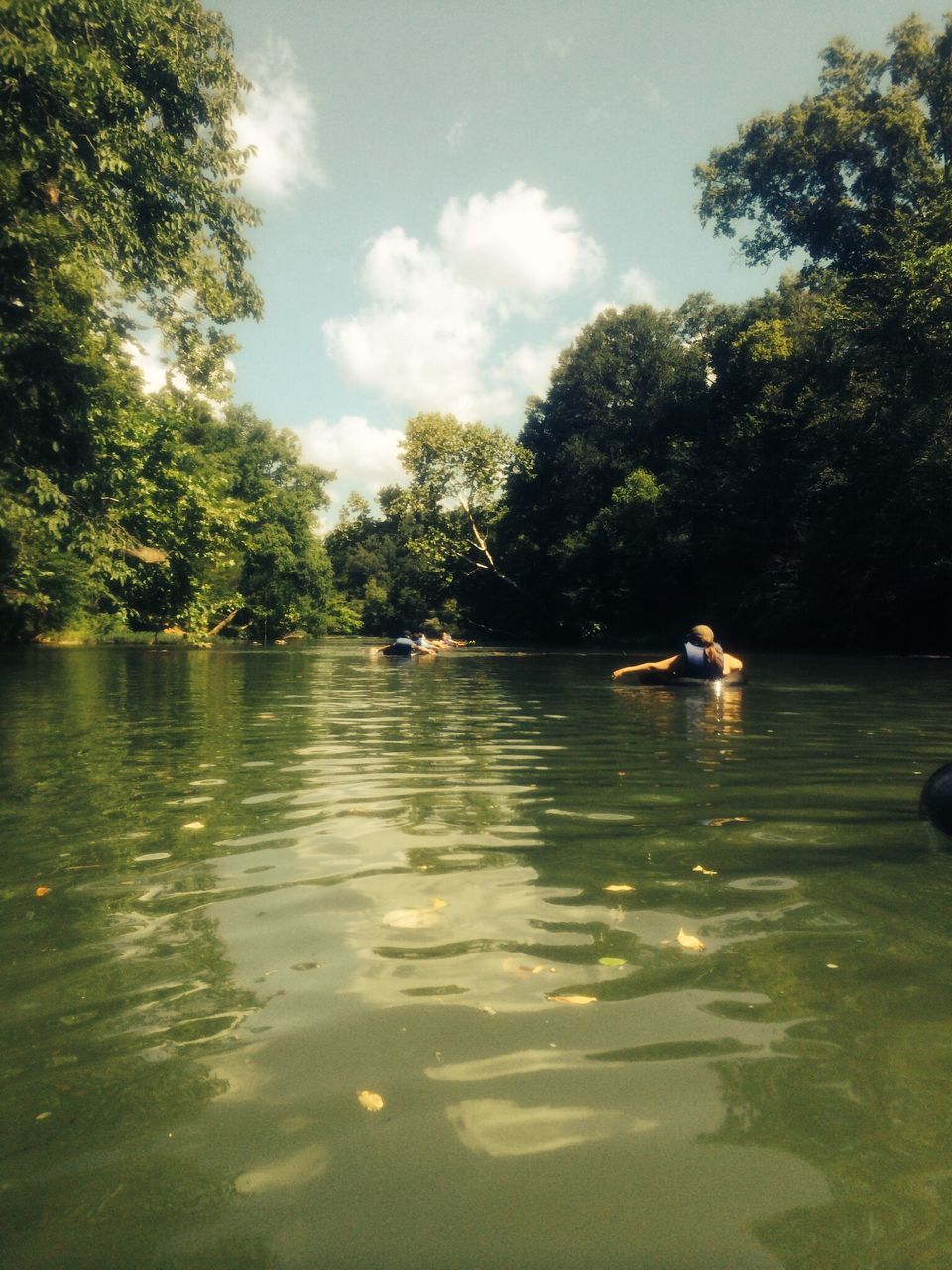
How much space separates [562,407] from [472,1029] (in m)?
55.3

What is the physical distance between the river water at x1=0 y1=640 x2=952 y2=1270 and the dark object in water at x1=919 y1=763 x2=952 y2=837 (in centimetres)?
14

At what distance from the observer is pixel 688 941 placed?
11.6 ft

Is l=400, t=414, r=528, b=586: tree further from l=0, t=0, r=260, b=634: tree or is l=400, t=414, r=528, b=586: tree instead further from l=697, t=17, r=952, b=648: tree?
l=0, t=0, r=260, b=634: tree

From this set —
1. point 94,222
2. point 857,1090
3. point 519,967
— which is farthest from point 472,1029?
point 94,222

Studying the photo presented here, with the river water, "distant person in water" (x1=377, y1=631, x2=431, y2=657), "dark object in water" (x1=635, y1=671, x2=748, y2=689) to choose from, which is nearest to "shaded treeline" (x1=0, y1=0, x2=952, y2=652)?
"distant person in water" (x1=377, y1=631, x2=431, y2=657)

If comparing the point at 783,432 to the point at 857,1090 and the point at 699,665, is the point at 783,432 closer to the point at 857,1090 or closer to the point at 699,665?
the point at 699,665

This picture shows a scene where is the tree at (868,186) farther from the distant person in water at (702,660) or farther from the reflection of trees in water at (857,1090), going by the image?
the reflection of trees in water at (857,1090)

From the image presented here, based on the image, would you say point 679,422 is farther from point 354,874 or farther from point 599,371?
point 354,874

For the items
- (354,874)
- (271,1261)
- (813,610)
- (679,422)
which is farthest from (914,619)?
(271,1261)

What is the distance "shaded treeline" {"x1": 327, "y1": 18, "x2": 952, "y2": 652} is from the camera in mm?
29094

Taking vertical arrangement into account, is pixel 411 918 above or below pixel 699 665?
below

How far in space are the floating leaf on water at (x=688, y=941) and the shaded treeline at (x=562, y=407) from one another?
1471cm

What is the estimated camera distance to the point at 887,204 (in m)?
31.6

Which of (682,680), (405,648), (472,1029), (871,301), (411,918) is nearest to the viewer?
(472,1029)
